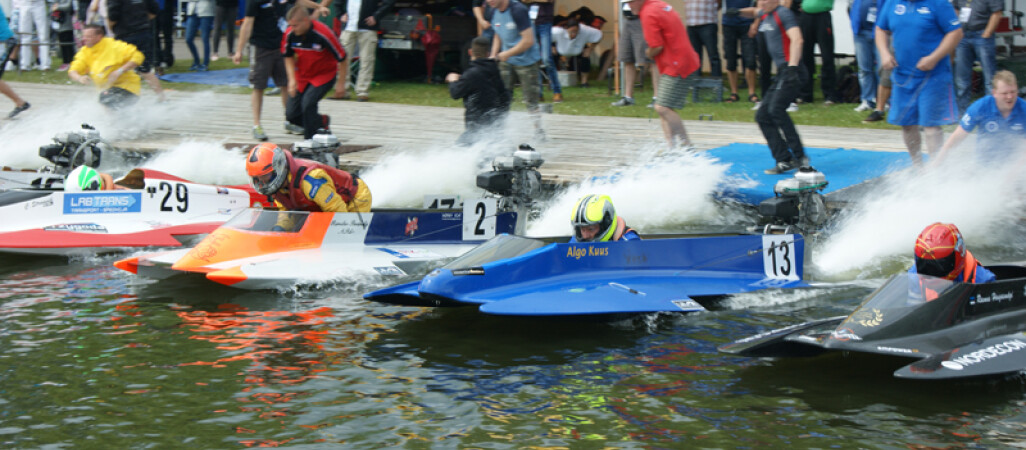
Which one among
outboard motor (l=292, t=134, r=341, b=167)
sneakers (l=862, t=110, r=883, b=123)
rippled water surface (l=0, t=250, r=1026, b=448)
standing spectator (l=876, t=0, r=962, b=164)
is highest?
standing spectator (l=876, t=0, r=962, b=164)

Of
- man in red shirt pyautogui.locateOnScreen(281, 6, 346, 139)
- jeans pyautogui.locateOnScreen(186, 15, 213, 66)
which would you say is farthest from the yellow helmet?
jeans pyautogui.locateOnScreen(186, 15, 213, 66)

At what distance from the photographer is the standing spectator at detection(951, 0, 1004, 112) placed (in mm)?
12906

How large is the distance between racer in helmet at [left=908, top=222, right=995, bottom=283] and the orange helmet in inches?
205

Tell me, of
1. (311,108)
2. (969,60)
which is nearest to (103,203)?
(311,108)

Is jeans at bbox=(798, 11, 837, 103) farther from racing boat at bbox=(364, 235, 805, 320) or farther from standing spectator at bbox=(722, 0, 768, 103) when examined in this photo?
racing boat at bbox=(364, 235, 805, 320)

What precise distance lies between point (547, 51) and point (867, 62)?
5.01 meters

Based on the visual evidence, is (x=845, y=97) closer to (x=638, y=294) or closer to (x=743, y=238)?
(x=743, y=238)

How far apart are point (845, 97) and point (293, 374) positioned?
11.6m

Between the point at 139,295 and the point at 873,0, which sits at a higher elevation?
the point at 873,0

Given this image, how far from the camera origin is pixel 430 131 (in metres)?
15.4

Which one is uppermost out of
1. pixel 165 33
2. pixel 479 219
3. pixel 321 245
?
pixel 165 33

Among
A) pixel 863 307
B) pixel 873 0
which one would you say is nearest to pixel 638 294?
pixel 863 307

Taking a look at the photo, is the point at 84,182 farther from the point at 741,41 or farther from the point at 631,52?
the point at 741,41

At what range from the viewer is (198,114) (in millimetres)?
17406
